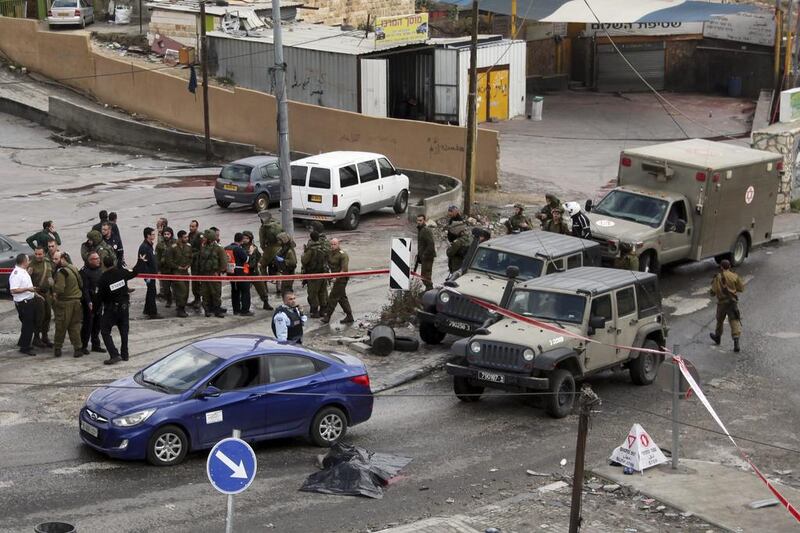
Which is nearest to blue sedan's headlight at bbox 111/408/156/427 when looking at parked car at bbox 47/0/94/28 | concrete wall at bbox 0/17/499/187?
concrete wall at bbox 0/17/499/187

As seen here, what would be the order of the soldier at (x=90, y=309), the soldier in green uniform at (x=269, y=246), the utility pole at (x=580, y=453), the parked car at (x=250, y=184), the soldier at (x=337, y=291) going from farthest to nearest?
the parked car at (x=250, y=184)
the soldier in green uniform at (x=269, y=246)
the soldier at (x=337, y=291)
the soldier at (x=90, y=309)
the utility pole at (x=580, y=453)

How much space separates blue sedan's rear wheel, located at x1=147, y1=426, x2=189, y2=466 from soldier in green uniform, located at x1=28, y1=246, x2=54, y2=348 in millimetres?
5310

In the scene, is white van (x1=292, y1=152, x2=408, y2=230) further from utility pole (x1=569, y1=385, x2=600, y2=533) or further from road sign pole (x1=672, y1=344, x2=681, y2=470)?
utility pole (x1=569, y1=385, x2=600, y2=533)

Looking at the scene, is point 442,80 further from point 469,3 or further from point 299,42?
point 469,3

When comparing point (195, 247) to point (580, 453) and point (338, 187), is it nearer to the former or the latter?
point (338, 187)

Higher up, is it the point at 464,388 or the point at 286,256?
the point at 286,256

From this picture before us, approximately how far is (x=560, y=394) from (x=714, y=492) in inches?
118

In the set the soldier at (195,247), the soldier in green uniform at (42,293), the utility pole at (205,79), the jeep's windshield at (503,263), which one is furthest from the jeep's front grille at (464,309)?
the utility pole at (205,79)

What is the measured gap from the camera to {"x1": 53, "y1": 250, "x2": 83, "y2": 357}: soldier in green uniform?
18281 millimetres

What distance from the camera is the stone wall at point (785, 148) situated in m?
31.9

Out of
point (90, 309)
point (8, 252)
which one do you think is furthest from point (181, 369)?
point (8, 252)

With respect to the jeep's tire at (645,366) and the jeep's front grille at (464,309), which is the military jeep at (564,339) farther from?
the jeep's front grille at (464,309)

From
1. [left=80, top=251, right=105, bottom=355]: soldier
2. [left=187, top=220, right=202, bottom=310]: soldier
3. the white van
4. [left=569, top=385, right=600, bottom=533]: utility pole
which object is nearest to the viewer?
[left=569, top=385, right=600, bottom=533]: utility pole

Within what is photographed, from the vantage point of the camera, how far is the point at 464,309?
19.2 metres
